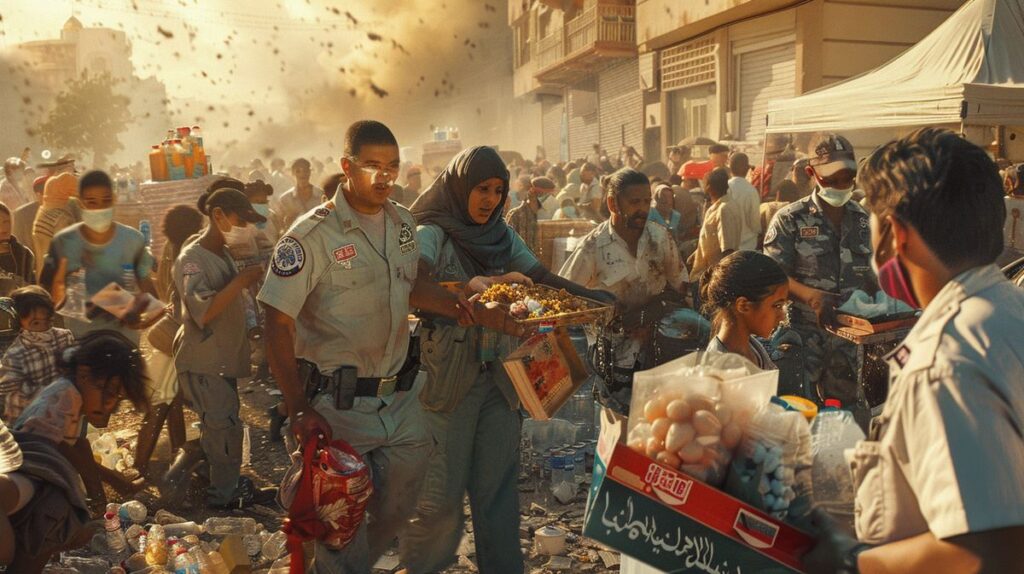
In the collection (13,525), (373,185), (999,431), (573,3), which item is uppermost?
(573,3)

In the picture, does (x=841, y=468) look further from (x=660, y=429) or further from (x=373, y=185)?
(x=373, y=185)

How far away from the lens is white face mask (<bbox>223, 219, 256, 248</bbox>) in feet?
19.2

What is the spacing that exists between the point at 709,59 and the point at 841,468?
1905cm

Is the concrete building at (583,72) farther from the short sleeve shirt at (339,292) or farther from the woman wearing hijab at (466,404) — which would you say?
the short sleeve shirt at (339,292)

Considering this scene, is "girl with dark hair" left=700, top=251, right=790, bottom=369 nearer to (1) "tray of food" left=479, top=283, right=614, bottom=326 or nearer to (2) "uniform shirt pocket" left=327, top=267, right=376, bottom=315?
(1) "tray of food" left=479, top=283, right=614, bottom=326

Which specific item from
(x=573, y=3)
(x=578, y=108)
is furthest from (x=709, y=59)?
(x=578, y=108)

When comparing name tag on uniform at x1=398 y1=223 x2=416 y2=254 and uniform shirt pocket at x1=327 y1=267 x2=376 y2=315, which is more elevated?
name tag on uniform at x1=398 y1=223 x2=416 y2=254

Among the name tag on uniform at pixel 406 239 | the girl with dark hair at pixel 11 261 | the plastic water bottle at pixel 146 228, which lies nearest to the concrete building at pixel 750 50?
the plastic water bottle at pixel 146 228

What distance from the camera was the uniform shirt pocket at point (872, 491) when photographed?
Result: 1.81 meters

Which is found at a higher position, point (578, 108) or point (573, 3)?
point (573, 3)

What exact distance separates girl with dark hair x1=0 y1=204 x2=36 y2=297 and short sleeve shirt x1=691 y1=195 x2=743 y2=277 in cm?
568

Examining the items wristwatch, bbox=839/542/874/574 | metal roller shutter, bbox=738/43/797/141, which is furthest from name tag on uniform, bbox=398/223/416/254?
metal roller shutter, bbox=738/43/797/141

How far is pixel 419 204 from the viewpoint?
4.37m

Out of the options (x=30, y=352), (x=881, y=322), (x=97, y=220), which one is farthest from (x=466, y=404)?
(x=97, y=220)
